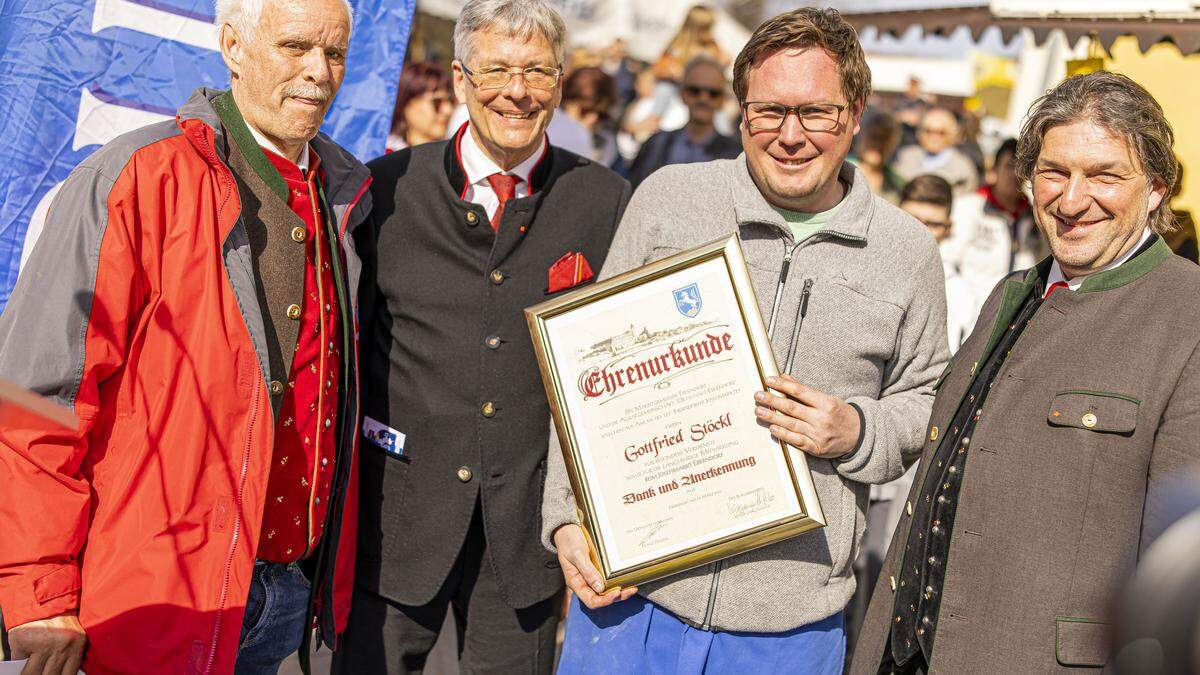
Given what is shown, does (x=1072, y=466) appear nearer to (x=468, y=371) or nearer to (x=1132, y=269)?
(x=1132, y=269)

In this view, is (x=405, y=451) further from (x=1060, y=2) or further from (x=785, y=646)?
(x=1060, y=2)

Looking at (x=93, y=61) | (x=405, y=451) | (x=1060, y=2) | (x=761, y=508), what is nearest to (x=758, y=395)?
(x=761, y=508)

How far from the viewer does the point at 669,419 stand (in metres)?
2.75

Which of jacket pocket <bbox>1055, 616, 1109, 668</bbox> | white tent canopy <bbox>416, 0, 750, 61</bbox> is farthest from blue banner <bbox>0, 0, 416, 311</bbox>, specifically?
white tent canopy <bbox>416, 0, 750, 61</bbox>

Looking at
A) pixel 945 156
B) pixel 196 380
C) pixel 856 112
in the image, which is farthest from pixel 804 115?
pixel 945 156

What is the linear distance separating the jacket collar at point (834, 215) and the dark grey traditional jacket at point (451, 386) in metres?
0.67

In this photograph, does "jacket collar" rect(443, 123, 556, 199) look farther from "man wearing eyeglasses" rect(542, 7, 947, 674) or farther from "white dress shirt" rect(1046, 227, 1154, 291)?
"white dress shirt" rect(1046, 227, 1154, 291)

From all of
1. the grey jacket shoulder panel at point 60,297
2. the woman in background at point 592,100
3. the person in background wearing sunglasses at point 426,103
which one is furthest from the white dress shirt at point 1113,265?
the woman in background at point 592,100

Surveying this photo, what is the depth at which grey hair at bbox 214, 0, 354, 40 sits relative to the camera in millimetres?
2859

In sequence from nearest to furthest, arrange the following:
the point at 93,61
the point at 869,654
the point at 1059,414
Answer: the point at 1059,414, the point at 869,654, the point at 93,61

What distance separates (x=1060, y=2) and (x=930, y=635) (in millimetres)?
5133

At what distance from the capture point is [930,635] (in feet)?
8.57

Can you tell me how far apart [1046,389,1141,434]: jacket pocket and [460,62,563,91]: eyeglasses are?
5.81 feet

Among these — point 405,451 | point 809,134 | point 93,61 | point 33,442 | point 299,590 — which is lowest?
point 299,590
